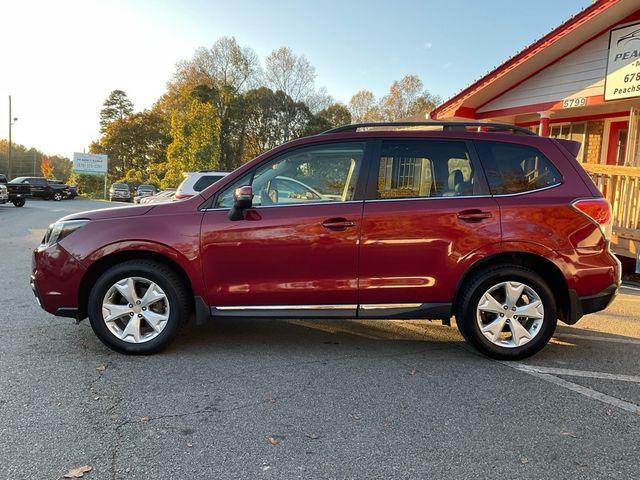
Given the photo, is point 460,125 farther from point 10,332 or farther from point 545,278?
point 10,332

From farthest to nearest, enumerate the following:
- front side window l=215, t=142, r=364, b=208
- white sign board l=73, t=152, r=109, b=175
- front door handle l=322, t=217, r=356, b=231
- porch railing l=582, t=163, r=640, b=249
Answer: white sign board l=73, t=152, r=109, b=175 → porch railing l=582, t=163, r=640, b=249 → front side window l=215, t=142, r=364, b=208 → front door handle l=322, t=217, r=356, b=231

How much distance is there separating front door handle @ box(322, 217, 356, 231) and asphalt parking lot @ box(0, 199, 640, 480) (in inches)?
44.4

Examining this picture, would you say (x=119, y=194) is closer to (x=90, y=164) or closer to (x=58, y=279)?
(x=90, y=164)

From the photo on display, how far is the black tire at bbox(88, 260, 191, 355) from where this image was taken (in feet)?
12.8

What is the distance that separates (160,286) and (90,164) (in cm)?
4938

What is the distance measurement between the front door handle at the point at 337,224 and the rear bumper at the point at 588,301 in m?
1.94

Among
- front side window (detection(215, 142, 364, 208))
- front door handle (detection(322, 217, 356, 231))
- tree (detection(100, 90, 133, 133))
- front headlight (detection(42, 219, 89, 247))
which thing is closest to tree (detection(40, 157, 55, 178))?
tree (detection(100, 90, 133, 133))

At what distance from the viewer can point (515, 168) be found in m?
4.06

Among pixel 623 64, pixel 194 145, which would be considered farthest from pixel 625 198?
pixel 194 145

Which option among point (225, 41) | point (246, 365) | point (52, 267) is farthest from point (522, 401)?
point (225, 41)

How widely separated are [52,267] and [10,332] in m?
1.12

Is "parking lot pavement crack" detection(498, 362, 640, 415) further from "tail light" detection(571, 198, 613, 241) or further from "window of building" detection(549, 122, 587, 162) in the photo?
"window of building" detection(549, 122, 587, 162)

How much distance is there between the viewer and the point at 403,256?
153 inches

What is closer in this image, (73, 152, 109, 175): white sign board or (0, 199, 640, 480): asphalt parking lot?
(0, 199, 640, 480): asphalt parking lot
